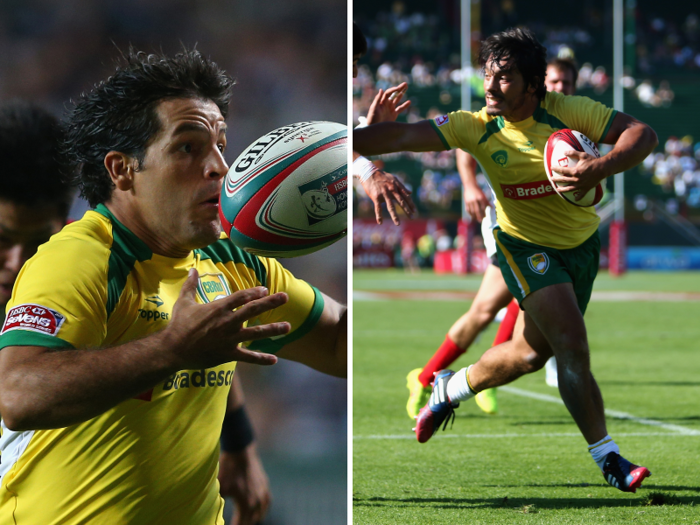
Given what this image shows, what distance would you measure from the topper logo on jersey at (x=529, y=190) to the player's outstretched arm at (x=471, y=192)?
102 centimetres

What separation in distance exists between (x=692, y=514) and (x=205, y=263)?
201 centimetres

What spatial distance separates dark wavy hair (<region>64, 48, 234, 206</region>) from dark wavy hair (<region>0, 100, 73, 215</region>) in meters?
0.89

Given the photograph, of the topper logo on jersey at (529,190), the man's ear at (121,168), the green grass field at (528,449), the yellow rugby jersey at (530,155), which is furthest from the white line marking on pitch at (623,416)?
the man's ear at (121,168)

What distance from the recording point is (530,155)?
3.97m

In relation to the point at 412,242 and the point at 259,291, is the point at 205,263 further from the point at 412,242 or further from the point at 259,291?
the point at 412,242

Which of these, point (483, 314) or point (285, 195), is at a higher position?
point (285, 195)

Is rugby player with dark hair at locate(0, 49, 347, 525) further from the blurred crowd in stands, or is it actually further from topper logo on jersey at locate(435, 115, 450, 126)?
the blurred crowd in stands

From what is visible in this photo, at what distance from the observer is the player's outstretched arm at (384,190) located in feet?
10.2

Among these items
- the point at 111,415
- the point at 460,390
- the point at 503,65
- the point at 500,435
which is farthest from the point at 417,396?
the point at 111,415

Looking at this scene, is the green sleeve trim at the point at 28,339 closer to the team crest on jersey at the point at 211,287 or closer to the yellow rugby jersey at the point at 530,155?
the team crest on jersey at the point at 211,287

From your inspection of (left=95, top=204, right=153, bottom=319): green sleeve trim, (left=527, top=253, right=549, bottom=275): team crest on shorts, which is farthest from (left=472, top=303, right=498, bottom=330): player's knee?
(left=95, top=204, right=153, bottom=319): green sleeve trim

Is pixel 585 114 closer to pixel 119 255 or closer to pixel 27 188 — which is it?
pixel 27 188

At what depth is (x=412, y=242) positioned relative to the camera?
86.6ft

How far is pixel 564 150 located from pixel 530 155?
0.41 m
